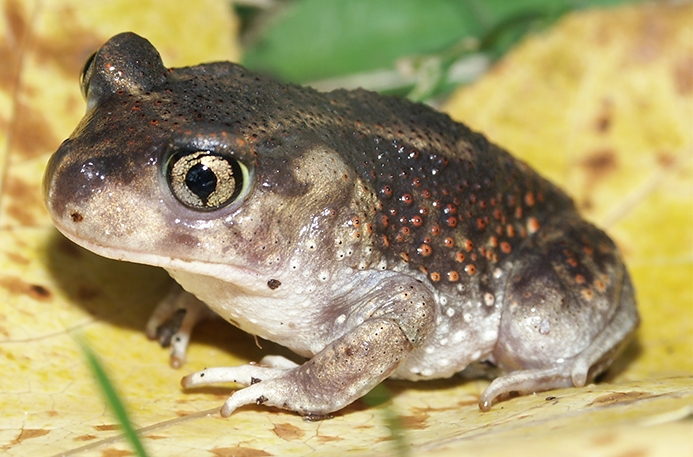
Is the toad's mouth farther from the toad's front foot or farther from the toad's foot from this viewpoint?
the toad's foot

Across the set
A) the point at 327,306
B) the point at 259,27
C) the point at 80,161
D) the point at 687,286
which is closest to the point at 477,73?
the point at 259,27

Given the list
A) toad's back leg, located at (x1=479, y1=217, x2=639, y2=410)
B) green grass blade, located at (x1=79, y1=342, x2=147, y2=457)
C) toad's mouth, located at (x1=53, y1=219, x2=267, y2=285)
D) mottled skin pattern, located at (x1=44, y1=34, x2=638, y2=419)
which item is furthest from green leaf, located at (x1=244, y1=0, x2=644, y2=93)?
green grass blade, located at (x1=79, y1=342, x2=147, y2=457)

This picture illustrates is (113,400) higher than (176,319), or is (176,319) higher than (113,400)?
(176,319)

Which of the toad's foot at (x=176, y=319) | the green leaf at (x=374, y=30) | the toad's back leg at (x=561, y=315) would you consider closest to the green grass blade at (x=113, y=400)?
the toad's foot at (x=176, y=319)

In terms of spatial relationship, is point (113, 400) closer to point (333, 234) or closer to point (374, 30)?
point (333, 234)

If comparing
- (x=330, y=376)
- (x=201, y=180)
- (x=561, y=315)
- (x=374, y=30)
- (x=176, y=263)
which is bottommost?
(x=330, y=376)

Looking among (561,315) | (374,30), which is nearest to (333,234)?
(561,315)

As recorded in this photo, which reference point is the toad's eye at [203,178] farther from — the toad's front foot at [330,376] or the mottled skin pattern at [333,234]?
the toad's front foot at [330,376]
